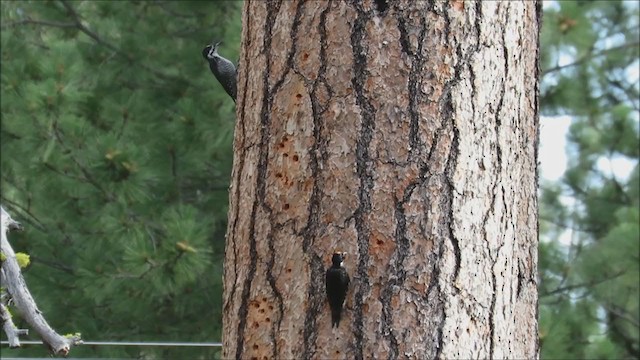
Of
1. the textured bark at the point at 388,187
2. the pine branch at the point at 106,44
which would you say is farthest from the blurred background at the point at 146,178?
the textured bark at the point at 388,187

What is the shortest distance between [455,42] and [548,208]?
21.9 feet

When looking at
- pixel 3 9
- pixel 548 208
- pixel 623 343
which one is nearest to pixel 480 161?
pixel 623 343

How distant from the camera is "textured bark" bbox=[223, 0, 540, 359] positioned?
1615 mm

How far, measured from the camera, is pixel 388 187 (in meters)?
1.64

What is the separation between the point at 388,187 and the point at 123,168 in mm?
3850

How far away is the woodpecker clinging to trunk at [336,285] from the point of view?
1595 mm

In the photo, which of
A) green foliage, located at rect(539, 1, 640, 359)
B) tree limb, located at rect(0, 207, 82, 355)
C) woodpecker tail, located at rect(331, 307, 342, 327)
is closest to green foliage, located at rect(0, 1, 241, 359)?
green foliage, located at rect(539, 1, 640, 359)

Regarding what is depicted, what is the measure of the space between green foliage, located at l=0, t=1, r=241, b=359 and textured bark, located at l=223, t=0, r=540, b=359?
3.39m

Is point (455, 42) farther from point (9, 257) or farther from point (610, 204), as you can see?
point (610, 204)

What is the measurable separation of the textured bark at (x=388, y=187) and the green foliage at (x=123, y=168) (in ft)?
11.1

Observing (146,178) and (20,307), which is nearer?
(20,307)

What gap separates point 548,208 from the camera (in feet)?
27.0

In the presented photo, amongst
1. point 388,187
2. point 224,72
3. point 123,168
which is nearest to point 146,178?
point 123,168

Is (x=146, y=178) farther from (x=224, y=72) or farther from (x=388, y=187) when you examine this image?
(x=388, y=187)
